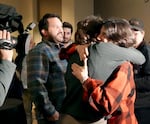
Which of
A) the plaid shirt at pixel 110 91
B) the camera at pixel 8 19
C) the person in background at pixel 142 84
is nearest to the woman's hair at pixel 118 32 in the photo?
the plaid shirt at pixel 110 91

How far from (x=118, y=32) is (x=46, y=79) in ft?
2.54

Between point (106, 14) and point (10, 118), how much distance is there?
3.95 m

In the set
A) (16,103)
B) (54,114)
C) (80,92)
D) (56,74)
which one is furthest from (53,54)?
(16,103)

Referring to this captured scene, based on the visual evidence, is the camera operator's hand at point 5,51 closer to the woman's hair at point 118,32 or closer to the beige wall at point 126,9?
the woman's hair at point 118,32

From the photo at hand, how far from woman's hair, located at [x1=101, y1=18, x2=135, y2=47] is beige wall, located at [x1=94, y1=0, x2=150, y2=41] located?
2735 millimetres

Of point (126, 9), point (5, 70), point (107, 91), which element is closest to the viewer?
point (5, 70)

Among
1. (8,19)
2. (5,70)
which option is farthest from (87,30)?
(5,70)

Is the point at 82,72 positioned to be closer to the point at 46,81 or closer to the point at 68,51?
the point at 68,51

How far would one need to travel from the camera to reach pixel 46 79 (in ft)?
7.80

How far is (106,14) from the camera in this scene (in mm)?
5305

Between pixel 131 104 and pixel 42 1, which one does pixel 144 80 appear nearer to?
pixel 131 104

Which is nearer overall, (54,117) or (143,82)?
(54,117)

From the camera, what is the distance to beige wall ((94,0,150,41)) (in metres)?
4.59

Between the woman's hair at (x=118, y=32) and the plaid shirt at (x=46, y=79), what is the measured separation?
0.66 metres
